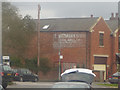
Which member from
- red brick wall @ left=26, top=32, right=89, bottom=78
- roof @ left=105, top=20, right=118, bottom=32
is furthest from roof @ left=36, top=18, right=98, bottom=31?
roof @ left=105, top=20, right=118, bottom=32

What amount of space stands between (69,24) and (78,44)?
9.76 ft

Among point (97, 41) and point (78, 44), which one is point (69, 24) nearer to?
point (78, 44)

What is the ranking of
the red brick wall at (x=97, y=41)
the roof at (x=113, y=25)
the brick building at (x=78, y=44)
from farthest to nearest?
the roof at (x=113, y=25) < the red brick wall at (x=97, y=41) < the brick building at (x=78, y=44)

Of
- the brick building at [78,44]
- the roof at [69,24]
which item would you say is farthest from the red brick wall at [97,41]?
the roof at [69,24]

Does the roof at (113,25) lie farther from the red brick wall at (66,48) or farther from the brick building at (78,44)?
the red brick wall at (66,48)

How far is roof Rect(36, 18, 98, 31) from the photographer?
148 feet

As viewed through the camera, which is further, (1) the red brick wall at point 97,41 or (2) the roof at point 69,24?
(1) the red brick wall at point 97,41

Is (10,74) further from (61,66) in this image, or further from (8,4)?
(61,66)

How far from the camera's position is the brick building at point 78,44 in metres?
44.0

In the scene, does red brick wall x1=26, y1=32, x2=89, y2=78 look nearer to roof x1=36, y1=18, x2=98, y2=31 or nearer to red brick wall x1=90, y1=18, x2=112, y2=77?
roof x1=36, y1=18, x2=98, y2=31

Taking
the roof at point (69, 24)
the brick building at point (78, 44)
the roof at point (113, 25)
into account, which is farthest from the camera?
the roof at point (113, 25)

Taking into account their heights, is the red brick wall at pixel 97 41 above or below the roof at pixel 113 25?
below

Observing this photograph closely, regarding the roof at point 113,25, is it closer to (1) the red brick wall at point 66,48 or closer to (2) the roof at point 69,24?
(2) the roof at point 69,24

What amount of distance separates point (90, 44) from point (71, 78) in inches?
1149
